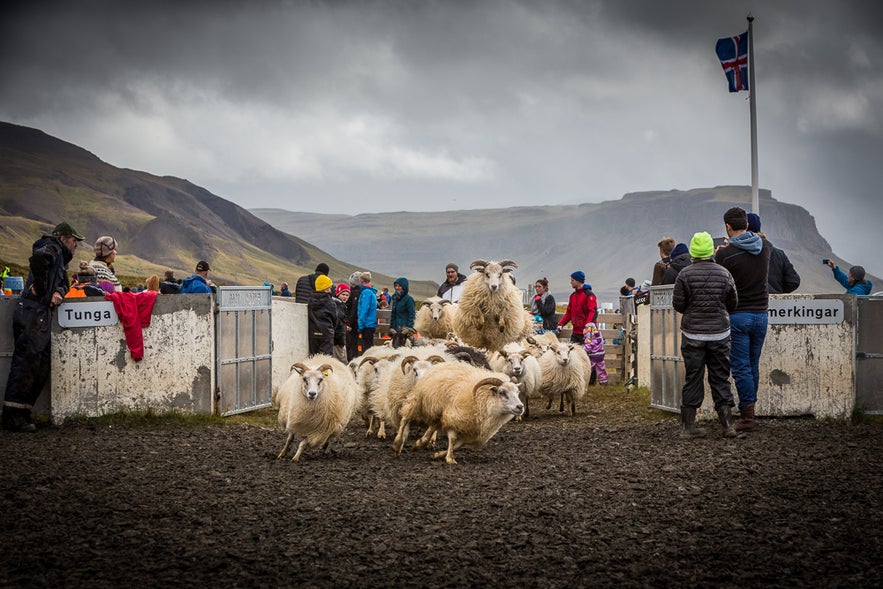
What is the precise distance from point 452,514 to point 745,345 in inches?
220

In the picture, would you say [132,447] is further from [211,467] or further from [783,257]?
[783,257]

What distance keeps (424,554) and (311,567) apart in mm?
793

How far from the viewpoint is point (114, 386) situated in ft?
40.6

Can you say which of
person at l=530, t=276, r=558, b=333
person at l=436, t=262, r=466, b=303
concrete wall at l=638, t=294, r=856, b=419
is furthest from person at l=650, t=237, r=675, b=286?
person at l=530, t=276, r=558, b=333

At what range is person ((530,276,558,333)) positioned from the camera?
20.4 meters

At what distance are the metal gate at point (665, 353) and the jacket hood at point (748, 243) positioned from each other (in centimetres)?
200

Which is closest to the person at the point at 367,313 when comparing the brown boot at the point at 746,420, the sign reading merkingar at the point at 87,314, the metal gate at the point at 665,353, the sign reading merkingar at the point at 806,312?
the sign reading merkingar at the point at 87,314

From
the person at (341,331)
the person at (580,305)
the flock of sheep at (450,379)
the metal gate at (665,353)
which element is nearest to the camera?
the flock of sheep at (450,379)

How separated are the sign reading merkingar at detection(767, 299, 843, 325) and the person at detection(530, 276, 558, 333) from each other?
8.34 meters

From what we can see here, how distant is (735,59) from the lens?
21750 millimetres

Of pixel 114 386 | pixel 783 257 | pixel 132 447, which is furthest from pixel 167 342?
pixel 783 257

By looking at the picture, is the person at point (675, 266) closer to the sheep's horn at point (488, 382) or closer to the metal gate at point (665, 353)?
the metal gate at point (665, 353)

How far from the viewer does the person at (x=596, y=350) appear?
64.7ft

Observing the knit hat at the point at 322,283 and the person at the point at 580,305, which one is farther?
the person at the point at 580,305
